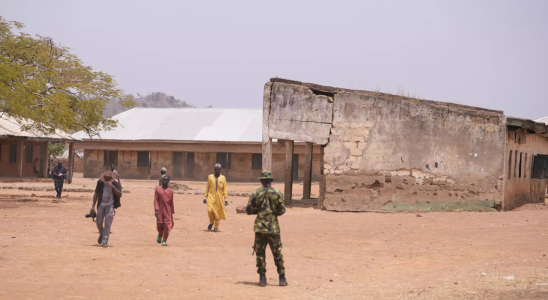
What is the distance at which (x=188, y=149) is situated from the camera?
136ft

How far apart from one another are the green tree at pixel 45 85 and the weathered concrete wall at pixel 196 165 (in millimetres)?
16780

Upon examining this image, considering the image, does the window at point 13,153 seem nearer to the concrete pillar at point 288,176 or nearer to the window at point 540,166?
the concrete pillar at point 288,176

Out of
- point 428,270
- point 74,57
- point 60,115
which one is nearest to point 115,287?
point 428,270

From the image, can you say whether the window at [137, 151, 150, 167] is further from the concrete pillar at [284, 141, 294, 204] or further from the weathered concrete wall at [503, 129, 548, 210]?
the weathered concrete wall at [503, 129, 548, 210]

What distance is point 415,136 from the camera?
1992cm

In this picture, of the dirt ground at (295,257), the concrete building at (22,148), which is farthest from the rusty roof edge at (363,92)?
the concrete building at (22,148)

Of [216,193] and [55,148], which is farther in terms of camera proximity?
[55,148]

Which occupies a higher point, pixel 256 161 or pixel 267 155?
pixel 267 155

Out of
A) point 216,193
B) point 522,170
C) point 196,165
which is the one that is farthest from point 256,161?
point 216,193

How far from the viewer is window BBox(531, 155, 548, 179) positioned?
23.3 m

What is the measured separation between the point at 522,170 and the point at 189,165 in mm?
24383

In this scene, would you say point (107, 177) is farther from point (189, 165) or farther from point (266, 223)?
point (189, 165)

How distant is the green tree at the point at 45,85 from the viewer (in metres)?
19.5

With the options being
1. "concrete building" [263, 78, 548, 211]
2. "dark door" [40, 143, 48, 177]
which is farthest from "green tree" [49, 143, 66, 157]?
"concrete building" [263, 78, 548, 211]
